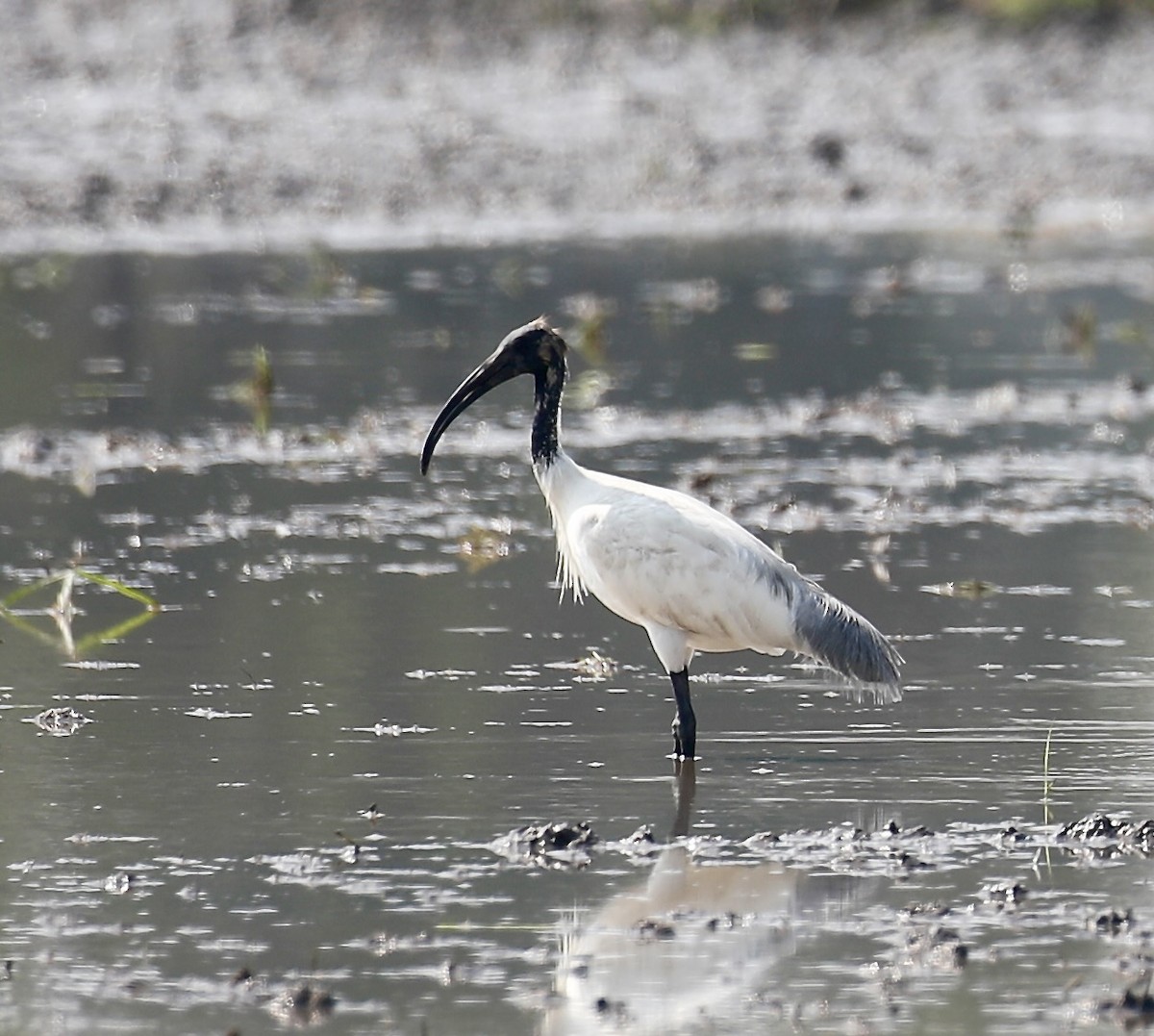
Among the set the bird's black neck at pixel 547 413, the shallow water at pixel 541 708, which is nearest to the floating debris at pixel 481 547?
the shallow water at pixel 541 708

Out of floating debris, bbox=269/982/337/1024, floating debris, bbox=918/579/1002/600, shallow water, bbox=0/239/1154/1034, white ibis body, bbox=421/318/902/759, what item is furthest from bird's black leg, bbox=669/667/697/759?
floating debris, bbox=918/579/1002/600

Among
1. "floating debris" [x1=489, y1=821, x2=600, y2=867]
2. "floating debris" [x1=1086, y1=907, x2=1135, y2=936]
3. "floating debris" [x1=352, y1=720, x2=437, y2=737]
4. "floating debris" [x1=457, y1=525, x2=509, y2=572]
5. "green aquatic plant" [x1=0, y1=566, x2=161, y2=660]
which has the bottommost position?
"floating debris" [x1=457, y1=525, x2=509, y2=572]

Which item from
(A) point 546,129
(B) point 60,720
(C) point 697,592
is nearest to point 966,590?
(C) point 697,592

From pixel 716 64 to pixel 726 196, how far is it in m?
4.96

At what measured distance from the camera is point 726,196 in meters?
26.5

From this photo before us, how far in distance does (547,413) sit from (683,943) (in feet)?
9.87

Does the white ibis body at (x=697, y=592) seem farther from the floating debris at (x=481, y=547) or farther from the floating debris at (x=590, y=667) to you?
the floating debris at (x=481, y=547)

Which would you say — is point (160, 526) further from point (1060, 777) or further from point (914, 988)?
point (914, 988)

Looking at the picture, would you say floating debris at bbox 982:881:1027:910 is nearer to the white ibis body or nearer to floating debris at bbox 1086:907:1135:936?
floating debris at bbox 1086:907:1135:936

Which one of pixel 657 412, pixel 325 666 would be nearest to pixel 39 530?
pixel 325 666

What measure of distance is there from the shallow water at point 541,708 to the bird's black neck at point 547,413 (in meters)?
0.83

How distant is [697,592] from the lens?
27.6 feet

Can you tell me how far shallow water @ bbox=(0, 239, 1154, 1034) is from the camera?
6211mm

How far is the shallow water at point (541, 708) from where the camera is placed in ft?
20.4
